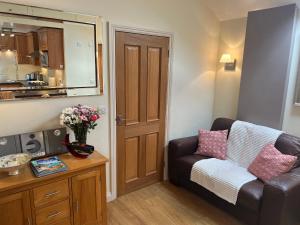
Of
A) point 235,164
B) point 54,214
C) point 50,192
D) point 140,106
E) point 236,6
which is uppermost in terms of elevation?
point 236,6

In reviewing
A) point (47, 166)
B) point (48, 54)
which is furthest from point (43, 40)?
point (47, 166)

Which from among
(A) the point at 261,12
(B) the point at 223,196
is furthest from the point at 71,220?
(A) the point at 261,12

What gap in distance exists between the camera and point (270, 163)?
7.57 feet

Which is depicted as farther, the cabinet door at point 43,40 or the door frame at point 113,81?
the door frame at point 113,81

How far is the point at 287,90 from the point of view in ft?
8.80

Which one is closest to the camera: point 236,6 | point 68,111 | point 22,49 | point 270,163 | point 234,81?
point 22,49

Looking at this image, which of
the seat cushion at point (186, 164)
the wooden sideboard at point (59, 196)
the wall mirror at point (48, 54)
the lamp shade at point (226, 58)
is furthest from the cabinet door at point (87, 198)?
the lamp shade at point (226, 58)

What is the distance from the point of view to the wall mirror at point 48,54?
1872mm

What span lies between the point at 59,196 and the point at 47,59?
1199mm

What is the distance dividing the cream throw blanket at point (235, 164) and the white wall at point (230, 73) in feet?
1.51

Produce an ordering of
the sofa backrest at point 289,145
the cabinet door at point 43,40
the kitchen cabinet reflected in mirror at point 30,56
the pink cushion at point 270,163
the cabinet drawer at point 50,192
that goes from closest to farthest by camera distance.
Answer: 1. the cabinet drawer at point 50,192
2. the kitchen cabinet reflected in mirror at point 30,56
3. the cabinet door at point 43,40
4. the pink cushion at point 270,163
5. the sofa backrest at point 289,145

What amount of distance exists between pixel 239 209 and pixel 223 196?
19 cm

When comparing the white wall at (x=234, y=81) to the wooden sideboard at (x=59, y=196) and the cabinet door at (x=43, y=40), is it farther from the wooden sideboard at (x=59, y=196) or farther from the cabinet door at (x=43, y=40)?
the cabinet door at (x=43, y=40)

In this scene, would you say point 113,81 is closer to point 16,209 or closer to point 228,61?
point 16,209
